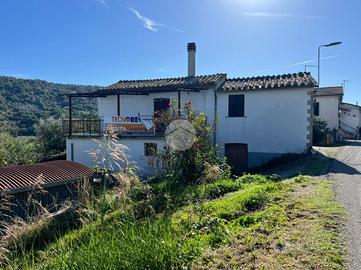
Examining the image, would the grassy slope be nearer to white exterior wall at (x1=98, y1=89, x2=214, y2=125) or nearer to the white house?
the white house

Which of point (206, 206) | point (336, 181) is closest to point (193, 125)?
point (206, 206)

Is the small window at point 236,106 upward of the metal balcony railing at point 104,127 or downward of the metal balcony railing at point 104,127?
upward


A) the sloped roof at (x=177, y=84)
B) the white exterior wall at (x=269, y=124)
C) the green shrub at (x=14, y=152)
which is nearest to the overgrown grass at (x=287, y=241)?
the white exterior wall at (x=269, y=124)

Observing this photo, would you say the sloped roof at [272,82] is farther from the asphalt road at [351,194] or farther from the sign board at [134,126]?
the sign board at [134,126]

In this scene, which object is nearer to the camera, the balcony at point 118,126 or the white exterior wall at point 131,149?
the white exterior wall at point 131,149

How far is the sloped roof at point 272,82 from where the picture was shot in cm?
1699

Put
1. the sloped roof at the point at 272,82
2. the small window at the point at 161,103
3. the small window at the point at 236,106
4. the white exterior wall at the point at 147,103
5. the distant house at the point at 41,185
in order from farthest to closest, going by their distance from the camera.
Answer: the small window at the point at 161,103
the white exterior wall at the point at 147,103
the small window at the point at 236,106
the sloped roof at the point at 272,82
the distant house at the point at 41,185

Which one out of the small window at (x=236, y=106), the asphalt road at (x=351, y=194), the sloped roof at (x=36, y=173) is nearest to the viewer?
the asphalt road at (x=351, y=194)

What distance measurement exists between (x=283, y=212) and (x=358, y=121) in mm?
38050

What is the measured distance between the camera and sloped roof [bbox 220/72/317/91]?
55.7 feet

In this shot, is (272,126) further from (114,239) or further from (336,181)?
(114,239)

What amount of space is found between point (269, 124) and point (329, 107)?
53.9 feet

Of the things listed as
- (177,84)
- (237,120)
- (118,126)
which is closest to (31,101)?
(118,126)

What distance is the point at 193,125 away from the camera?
10.1 meters
